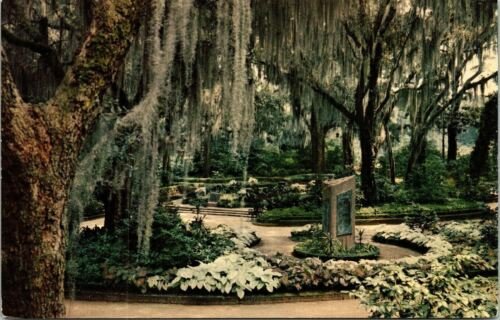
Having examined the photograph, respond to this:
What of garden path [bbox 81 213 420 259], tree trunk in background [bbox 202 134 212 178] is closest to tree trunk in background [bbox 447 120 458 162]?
garden path [bbox 81 213 420 259]

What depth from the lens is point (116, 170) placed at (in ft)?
13.0

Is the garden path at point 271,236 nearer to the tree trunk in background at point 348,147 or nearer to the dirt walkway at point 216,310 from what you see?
the dirt walkway at point 216,310

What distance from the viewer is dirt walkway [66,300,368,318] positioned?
3.51m

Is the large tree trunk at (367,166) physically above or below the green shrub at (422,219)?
above

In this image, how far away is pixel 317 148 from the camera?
5.25 m

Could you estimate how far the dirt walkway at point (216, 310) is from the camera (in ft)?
11.5

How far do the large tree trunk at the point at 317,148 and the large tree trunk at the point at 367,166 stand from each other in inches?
14.3

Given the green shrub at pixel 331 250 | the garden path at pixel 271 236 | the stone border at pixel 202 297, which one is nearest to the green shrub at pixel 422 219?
the garden path at pixel 271 236

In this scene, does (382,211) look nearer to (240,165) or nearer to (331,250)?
(331,250)

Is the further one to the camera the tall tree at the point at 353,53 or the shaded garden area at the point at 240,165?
the tall tree at the point at 353,53

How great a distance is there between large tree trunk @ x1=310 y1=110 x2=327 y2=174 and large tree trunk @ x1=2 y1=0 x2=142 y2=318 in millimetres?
2741

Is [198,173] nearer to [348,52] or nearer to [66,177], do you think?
[66,177]

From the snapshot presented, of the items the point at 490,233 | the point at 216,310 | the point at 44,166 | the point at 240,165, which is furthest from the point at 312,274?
the point at 44,166

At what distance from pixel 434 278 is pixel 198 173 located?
1.83m
